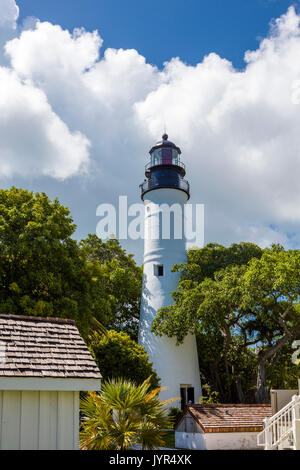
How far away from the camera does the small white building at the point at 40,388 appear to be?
781 cm

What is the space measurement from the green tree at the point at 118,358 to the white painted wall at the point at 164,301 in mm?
4475

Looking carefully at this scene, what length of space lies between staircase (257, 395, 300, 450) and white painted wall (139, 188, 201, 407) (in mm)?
14237

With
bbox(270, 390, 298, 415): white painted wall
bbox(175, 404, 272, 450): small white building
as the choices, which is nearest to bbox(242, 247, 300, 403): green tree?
bbox(175, 404, 272, 450): small white building

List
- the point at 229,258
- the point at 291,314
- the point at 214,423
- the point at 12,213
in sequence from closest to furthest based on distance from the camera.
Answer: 1. the point at 214,423
2. the point at 12,213
3. the point at 291,314
4. the point at 229,258

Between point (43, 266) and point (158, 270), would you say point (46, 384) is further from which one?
point (158, 270)

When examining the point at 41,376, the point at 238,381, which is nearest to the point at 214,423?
the point at 41,376

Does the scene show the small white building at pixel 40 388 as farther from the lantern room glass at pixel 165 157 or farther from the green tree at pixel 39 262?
the lantern room glass at pixel 165 157

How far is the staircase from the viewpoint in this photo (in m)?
14.1

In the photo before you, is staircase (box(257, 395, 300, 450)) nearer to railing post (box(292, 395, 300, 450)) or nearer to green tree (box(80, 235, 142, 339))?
railing post (box(292, 395, 300, 450))

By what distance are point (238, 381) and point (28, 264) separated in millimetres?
16623

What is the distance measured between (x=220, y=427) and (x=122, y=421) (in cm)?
700

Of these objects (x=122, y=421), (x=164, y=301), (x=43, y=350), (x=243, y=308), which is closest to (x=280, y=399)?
(x=122, y=421)
